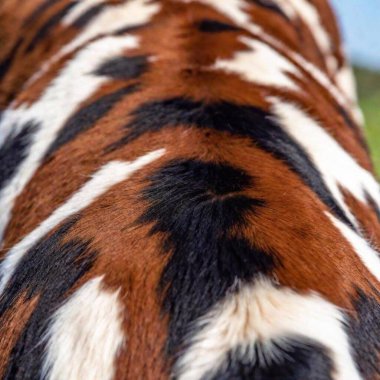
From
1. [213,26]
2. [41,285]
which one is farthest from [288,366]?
[213,26]

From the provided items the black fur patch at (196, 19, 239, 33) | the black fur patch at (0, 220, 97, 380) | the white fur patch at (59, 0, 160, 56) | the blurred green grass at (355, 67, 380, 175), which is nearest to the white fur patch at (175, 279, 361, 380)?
the black fur patch at (0, 220, 97, 380)

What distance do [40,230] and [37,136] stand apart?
409mm

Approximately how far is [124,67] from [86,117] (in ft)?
0.54

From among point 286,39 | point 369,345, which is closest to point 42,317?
point 369,345

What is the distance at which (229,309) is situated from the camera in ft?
2.73

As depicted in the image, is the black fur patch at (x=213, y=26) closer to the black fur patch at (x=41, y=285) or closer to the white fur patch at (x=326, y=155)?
the white fur patch at (x=326, y=155)

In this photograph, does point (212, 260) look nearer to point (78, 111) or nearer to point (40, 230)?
point (40, 230)

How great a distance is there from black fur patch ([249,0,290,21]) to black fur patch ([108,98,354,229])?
97cm

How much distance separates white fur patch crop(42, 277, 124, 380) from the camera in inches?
33.2

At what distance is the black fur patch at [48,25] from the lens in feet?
6.89

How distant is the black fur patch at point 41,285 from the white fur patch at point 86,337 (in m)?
0.02

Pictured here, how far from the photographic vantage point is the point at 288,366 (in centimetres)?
78

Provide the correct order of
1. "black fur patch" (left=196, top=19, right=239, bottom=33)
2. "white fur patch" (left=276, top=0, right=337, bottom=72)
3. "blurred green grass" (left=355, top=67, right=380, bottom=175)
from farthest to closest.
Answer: "blurred green grass" (left=355, top=67, right=380, bottom=175)
"white fur patch" (left=276, top=0, right=337, bottom=72)
"black fur patch" (left=196, top=19, right=239, bottom=33)

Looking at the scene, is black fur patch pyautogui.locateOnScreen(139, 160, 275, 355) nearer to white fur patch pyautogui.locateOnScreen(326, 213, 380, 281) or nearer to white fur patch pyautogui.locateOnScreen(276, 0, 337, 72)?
white fur patch pyautogui.locateOnScreen(326, 213, 380, 281)
